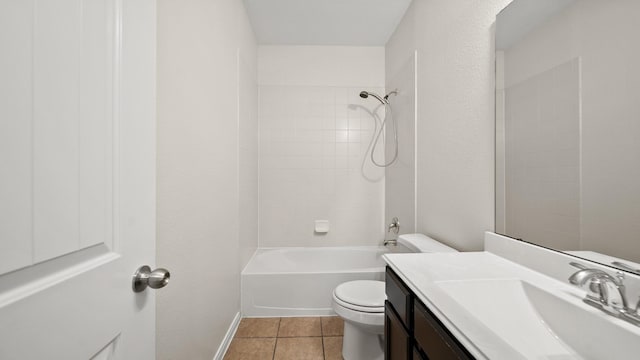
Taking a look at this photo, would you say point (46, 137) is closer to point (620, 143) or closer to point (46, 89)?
point (46, 89)

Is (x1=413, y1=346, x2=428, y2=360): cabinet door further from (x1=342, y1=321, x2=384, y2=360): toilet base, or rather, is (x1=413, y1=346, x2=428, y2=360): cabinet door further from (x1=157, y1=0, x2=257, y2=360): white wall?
(x1=157, y1=0, x2=257, y2=360): white wall

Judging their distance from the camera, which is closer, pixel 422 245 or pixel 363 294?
pixel 422 245

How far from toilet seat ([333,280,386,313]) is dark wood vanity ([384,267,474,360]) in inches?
11.6

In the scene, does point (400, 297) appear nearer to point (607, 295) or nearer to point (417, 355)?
point (417, 355)

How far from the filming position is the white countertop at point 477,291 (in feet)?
1.79

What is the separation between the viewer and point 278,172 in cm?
272

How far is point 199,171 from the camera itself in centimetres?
127

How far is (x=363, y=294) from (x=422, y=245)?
50 centimetres

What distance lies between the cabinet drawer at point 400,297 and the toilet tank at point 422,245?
414 mm

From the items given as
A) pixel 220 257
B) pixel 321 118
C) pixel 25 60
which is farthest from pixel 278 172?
pixel 25 60

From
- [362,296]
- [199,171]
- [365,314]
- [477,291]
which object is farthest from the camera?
[362,296]

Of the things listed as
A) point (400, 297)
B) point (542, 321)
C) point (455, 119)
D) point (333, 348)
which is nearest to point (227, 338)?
point (333, 348)

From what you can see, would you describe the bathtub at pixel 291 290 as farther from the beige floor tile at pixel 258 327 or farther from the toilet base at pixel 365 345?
the toilet base at pixel 365 345

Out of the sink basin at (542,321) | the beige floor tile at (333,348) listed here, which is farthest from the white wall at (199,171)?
the sink basin at (542,321)
